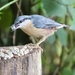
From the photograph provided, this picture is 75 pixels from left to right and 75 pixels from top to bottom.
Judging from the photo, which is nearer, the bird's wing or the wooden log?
the wooden log

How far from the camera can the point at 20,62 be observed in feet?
4.22

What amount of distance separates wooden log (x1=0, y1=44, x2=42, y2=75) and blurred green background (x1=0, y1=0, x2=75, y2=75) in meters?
0.27

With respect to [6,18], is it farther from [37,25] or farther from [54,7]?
[37,25]

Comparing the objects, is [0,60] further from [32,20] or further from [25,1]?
[25,1]

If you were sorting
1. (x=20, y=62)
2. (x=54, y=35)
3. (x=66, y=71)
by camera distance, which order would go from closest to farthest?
(x=20, y=62) → (x=54, y=35) → (x=66, y=71)

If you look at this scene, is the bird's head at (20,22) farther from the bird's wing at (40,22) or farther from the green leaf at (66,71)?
the green leaf at (66,71)

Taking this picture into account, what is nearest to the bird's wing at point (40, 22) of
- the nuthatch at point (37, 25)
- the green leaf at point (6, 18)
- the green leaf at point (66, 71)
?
the nuthatch at point (37, 25)

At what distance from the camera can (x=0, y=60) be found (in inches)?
49.1

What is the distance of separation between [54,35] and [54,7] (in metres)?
0.28

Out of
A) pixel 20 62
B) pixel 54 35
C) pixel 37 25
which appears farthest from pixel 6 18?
pixel 20 62

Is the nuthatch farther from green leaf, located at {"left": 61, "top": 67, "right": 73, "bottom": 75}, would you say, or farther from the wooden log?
green leaf, located at {"left": 61, "top": 67, "right": 73, "bottom": 75}

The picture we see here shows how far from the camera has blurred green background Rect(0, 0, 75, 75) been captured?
1869 millimetres

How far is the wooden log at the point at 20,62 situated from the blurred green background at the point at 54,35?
0.27 m

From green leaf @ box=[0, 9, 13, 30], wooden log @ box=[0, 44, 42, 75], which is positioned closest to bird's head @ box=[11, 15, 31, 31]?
wooden log @ box=[0, 44, 42, 75]
